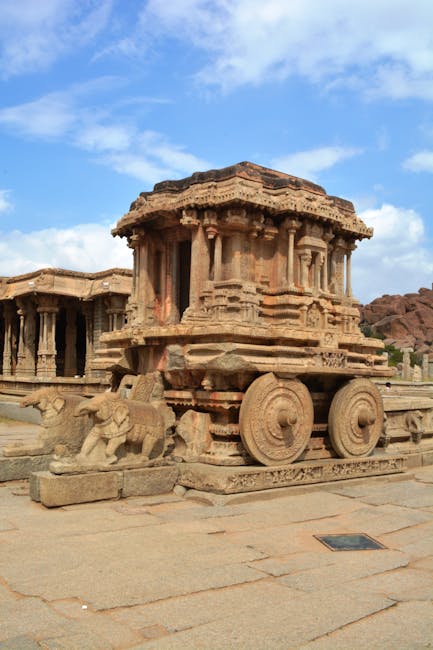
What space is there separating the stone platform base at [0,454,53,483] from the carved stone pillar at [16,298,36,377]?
23413 mm

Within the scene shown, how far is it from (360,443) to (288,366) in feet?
6.33

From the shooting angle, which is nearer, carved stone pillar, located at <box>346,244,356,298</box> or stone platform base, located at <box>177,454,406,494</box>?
stone platform base, located at <box>177,454,406,494</box>

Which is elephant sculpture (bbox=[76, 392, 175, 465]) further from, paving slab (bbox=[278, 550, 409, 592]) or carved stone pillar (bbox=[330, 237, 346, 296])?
carved stone pillar (bbox=[330, 237, 346, 296])

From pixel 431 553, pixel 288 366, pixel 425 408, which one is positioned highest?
pixel 288 366

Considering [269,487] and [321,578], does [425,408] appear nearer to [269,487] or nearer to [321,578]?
[269,487]

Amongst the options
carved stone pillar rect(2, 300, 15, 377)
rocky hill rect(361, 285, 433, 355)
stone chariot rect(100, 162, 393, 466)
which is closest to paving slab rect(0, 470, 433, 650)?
stone chariot rect(100, 162, 393, 466)

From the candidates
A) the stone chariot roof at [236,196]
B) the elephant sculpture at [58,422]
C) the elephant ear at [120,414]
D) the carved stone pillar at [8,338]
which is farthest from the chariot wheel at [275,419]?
the carved stone pillar at [8,338]

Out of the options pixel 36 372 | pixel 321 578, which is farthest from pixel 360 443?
pixel 36 372

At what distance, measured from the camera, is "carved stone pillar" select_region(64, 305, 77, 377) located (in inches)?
1315

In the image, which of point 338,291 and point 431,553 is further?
point 338,291

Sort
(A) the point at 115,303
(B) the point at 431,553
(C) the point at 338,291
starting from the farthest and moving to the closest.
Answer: (A) the point at 115,303 → (C) the point at 338,291 → (B) the point at 431,553

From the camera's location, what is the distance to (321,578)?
479 cm

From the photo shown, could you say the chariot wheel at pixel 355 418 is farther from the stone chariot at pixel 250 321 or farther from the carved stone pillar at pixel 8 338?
the carved stone pillar at pixel 8 338

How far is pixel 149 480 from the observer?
7.49m
